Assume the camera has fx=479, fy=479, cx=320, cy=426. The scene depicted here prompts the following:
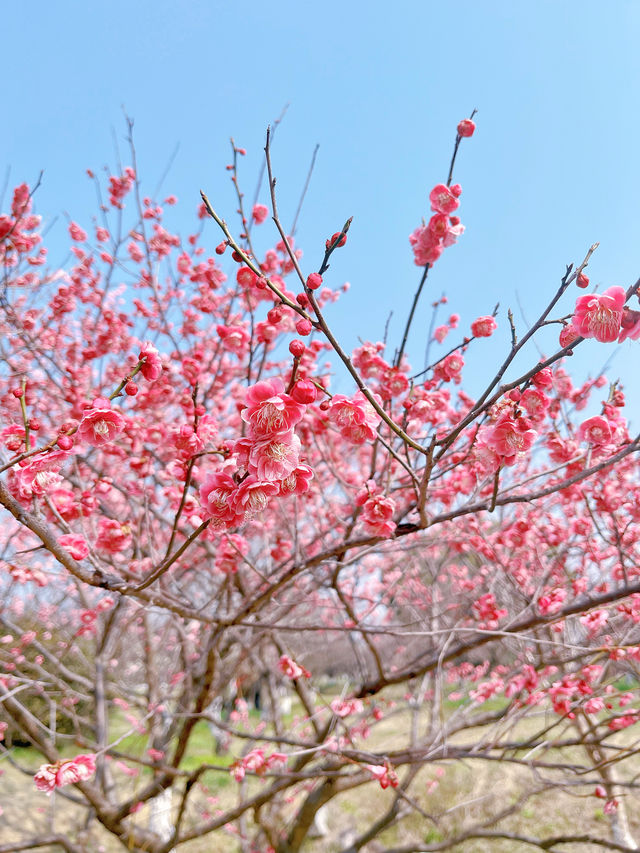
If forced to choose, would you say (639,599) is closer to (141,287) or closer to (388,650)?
(141,287)

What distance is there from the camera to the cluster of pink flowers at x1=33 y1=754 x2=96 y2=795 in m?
1.94

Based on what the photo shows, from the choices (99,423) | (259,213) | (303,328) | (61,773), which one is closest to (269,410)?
(303,328)

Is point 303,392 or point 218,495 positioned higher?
point 303,392

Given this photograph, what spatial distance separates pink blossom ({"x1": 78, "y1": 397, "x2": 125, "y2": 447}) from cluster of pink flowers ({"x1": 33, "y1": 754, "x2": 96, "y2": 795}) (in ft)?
4.93

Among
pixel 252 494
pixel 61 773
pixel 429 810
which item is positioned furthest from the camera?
pixel 429 810

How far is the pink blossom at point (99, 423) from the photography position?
4.63 feet

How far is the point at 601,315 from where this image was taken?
1.25 metres

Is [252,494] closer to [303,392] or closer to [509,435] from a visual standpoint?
[303,392]

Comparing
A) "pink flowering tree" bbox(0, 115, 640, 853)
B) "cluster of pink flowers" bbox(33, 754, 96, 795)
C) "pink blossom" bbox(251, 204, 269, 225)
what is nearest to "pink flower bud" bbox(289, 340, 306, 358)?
"pink flowering tree" bbox(0, 115, 640, 853)

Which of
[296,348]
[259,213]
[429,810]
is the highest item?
[259,213]

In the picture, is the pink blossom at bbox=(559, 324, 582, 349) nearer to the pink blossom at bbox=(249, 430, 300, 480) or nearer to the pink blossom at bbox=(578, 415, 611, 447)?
the pink blossom at bbox=(578, 415, 611, 447)

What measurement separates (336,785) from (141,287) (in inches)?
184

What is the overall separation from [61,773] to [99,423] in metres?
1.58

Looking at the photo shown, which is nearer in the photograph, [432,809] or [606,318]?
[606,318]
